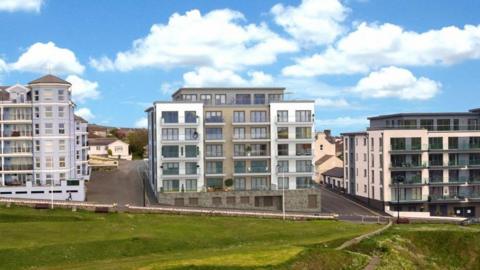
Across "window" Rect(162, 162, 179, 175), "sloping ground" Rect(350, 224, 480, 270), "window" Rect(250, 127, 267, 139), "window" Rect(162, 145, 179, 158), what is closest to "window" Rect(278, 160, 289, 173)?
"window" Rect(250, 127, 267, 139)

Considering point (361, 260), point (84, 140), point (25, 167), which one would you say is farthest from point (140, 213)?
point (84, 140)

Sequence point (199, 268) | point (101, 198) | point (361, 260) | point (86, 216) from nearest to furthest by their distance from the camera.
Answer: point (199, 268), point (361, 260), point (86, 216), point (101, 198)

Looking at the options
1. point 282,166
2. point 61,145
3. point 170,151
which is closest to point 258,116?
point 282,166

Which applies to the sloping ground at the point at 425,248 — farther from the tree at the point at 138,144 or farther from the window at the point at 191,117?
the tree at the point at 138,144

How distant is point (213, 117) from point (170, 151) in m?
8.32

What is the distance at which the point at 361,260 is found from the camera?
136 ft

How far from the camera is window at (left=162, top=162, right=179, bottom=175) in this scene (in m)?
78.6

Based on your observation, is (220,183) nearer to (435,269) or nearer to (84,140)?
(84,140)

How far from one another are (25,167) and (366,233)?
51666 mm

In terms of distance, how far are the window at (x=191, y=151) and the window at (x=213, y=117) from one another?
14.8 ft

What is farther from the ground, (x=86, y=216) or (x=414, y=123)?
(x=414, y=123)

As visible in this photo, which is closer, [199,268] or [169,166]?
[199,268]

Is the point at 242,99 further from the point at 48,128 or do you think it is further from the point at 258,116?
the point at 48,128

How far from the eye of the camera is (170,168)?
7888 cm
